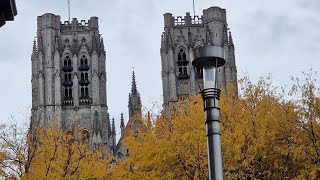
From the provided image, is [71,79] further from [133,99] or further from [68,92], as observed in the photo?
[133,99]

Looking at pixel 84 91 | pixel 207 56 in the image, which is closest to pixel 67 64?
pixel 84 91

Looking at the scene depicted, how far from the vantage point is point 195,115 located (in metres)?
44.8

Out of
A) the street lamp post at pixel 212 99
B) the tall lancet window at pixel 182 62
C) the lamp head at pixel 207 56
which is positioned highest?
the tall lancet window at pixel 182 62

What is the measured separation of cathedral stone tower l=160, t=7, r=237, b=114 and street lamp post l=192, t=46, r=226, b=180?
67.8 metres

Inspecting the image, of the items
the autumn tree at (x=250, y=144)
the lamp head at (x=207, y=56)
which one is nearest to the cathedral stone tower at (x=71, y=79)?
the autumn tree at (x=250, y=144)

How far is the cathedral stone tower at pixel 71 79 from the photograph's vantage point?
85.0 metres

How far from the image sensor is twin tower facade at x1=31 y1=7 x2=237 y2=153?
85.4 m

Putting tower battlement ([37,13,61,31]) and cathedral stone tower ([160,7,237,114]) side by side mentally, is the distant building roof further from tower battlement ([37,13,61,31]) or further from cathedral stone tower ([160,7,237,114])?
tower battlement ([37,13,61,31])

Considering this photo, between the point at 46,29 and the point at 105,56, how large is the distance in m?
7.54

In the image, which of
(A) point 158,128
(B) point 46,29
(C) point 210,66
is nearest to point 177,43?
(B) point 46,29

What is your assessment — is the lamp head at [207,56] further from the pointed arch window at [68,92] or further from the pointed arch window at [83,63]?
the pointed arch window at [83,63]

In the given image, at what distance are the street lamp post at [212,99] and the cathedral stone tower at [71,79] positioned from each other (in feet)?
216

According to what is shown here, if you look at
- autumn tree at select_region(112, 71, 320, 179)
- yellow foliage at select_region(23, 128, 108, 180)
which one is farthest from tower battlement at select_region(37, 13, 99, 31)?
autumn tree at select_region(112, 71, 320, 179)

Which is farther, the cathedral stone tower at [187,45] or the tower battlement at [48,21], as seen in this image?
the tower battlement at [48,21]
